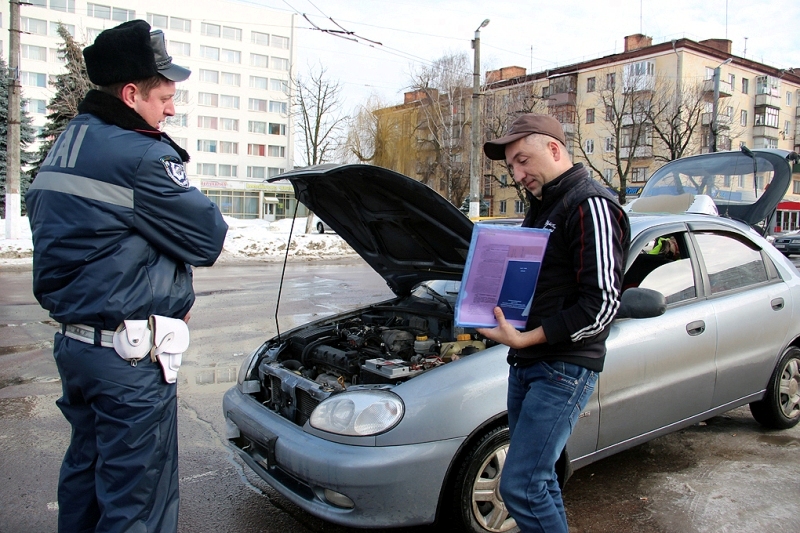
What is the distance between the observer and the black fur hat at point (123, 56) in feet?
7.11

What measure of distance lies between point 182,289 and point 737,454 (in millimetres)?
3775

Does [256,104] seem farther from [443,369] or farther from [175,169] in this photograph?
[175,169]

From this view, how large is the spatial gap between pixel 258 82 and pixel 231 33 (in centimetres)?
525

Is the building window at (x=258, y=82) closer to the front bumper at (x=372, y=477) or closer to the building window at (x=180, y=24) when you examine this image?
the building window at (x=180, y=24)

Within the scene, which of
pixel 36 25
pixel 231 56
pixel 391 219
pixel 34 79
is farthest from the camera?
pixel 231 56

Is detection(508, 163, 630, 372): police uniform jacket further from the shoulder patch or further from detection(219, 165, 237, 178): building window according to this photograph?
detection(219, 165, 237, 178): building window

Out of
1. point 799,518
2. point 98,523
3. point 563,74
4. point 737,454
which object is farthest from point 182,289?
point 563,74

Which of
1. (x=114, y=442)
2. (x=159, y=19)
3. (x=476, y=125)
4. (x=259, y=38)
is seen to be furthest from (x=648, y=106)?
(x=159, y=19)

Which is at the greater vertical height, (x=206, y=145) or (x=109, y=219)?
(x=206, y=145)

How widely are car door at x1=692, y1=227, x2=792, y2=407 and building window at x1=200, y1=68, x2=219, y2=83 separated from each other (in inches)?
2437

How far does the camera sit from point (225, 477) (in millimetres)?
3674

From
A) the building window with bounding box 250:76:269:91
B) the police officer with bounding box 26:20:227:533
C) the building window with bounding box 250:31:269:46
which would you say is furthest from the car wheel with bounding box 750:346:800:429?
the building window with bounding box 250:31:269:46

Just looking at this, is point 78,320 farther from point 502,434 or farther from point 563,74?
point 563,74

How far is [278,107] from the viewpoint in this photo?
6309 centimetres
